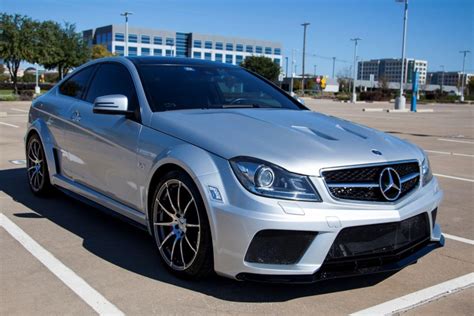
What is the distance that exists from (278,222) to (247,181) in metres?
0.31

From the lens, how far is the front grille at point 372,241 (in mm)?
3117

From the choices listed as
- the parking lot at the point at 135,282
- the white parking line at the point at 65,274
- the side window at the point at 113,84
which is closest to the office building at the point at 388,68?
the side window at the point at 113,84

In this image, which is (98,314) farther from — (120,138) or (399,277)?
(399,277)

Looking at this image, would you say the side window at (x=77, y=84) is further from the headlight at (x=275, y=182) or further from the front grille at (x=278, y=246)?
the front grille at (x=278, y=246)

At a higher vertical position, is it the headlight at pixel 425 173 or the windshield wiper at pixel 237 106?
the windshield wiper at pixel 237 106

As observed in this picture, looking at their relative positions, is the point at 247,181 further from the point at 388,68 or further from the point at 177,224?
the point at 388,68

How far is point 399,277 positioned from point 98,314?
2140 mm

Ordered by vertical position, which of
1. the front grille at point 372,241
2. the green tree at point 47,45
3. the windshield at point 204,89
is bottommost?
the front grille at point 372,241

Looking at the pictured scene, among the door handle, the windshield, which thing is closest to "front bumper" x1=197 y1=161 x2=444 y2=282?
the windshield

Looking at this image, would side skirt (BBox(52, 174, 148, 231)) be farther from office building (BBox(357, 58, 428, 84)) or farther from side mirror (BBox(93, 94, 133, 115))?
office building (BBox(357, 58, 428, 84))

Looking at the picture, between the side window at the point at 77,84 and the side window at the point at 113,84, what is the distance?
0.62ft

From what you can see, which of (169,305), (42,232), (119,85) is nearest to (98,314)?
(169,305)

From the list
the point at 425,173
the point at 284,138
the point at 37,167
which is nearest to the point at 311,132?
the point at 284,138

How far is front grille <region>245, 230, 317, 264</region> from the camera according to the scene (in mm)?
3064
